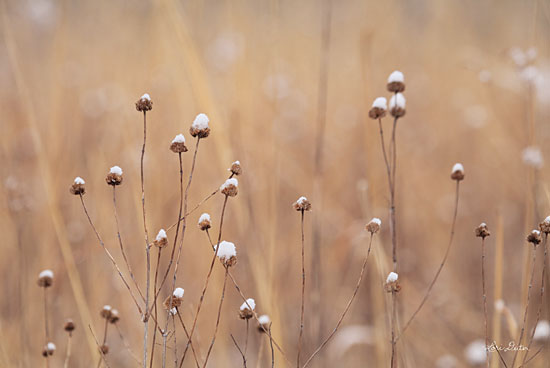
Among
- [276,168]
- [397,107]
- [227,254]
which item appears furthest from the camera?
[276,168]

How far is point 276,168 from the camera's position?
100 cm

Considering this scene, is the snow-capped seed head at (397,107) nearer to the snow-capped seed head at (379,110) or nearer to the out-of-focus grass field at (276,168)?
the snow-capped seed head at (379,110)

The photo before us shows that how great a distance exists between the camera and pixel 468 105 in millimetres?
2512

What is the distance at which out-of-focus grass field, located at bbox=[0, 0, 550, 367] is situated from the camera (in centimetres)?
103

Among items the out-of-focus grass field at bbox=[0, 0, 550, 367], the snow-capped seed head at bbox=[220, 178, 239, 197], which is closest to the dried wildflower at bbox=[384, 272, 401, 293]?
the out-of-focus grass field at bbox=[0, 0, 550, 367]

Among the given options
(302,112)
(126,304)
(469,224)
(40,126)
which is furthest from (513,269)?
(40,126)

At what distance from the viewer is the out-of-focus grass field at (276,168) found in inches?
40.4

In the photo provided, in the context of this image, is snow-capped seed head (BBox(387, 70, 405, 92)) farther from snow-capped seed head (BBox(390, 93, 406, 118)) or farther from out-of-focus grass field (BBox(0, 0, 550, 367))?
out-of-focus grass field (BBox(0, 0, 550, 367))

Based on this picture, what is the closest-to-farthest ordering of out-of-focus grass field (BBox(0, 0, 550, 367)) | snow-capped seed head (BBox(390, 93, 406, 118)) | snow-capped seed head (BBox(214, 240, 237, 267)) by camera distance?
1. snow-capped seed head (BBox(214, 240, 237, 267))
2. snow-capped seed head (BBox(390, 93, 406, 118))
3. out-of-focus grass field (BBox(0, 0, 550, 367))

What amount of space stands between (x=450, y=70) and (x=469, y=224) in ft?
4.75

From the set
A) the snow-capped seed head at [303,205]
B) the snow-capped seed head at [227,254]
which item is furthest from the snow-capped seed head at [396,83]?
the snow-capped seed head at [227,254]

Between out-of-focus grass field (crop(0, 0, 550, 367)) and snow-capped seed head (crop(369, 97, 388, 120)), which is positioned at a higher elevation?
out-of-focus grass field (crop(0, 0, 550, 367))

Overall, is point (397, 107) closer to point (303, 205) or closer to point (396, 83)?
point (396, 83)

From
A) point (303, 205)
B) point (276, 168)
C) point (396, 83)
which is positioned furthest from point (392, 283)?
point (276, 168)
